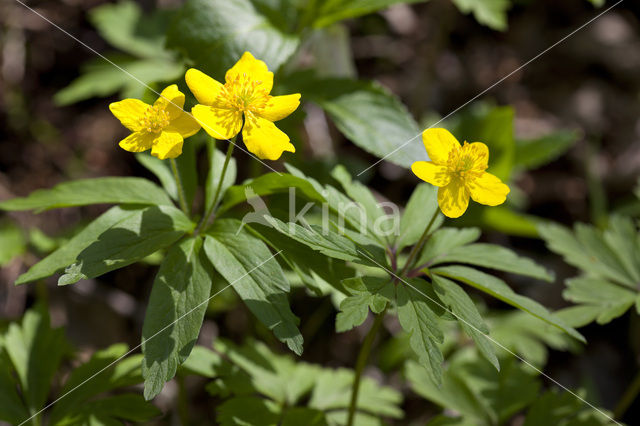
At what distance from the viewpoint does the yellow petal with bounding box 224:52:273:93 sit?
156 centimetres

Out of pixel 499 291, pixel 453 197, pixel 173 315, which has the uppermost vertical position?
pixel 453 197

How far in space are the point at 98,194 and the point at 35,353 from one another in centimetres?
77

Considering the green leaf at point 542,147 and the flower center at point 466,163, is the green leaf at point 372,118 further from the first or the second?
the green leaf at point 542,147

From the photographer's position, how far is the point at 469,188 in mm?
1468

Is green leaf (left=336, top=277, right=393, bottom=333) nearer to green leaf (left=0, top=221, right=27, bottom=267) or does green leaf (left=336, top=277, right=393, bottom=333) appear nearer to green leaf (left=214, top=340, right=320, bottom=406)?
green leaf (left=214, top=340, right=320, bottom=406)

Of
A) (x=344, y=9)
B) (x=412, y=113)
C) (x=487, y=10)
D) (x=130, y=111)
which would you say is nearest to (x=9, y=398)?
(x=130, y=111)

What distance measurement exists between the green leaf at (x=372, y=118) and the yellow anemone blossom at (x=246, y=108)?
0.65 meters

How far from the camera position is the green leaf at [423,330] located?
1395 mm

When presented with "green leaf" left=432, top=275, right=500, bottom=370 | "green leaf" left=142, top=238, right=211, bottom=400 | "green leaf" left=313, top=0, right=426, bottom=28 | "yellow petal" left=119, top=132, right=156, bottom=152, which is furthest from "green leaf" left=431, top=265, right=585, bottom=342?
"green leaf" left=313, top=0, right=426, bottom=28

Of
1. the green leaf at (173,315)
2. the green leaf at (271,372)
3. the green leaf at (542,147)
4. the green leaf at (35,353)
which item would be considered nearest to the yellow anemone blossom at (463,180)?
the green leaf at (173,315)

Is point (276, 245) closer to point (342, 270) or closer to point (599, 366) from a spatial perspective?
point (342, 270)

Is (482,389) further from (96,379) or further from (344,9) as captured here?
(344,9)

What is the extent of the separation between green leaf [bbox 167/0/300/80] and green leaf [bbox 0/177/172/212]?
59 centimetres

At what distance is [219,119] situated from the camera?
149 cm
